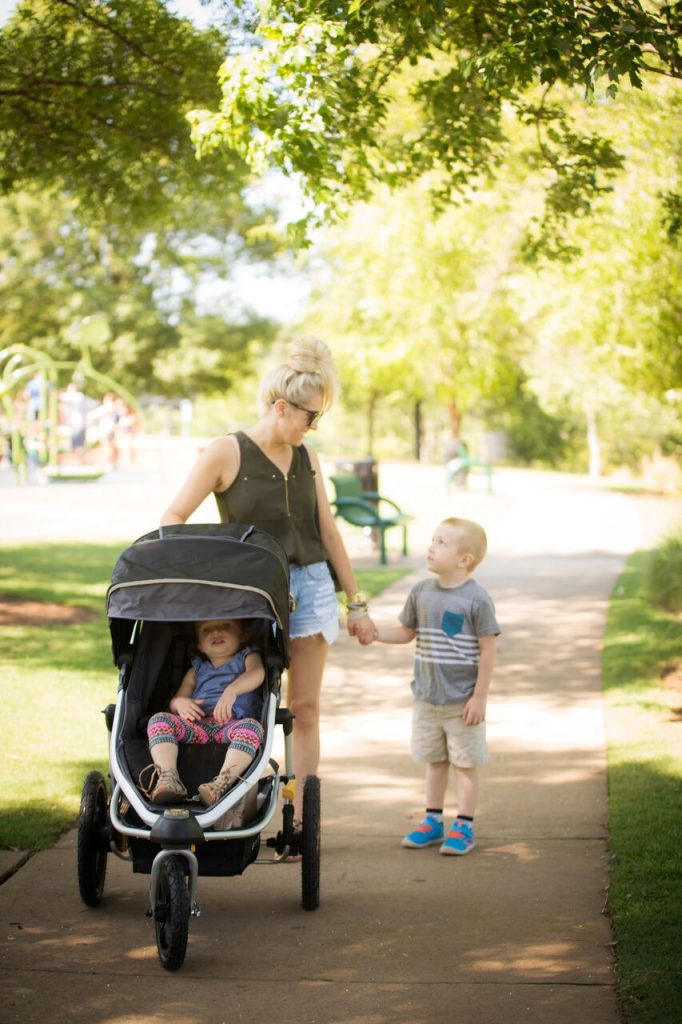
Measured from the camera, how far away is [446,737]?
212 inches

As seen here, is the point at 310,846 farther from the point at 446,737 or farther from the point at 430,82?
the point at 430,82

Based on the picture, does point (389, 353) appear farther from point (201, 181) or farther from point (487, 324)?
point (201, 181)

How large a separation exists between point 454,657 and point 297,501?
0.95 meters

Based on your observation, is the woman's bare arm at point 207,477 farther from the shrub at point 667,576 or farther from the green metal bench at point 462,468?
the green metal bench at point 462,468

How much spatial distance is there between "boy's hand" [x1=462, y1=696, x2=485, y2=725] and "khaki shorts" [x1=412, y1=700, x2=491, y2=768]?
0.08 metres

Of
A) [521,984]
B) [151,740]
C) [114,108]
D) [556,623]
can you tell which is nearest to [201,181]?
[114,108]

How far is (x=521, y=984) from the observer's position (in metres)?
4.00

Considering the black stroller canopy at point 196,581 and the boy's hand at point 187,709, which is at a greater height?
the black stroller canopy at point 196,581

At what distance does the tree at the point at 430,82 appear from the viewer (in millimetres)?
5305

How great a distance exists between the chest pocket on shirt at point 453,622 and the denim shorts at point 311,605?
0.47 meters

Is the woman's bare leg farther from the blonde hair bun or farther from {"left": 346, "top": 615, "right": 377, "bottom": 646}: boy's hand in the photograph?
the blonde hair bun

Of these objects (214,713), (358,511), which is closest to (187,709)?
(214,713)

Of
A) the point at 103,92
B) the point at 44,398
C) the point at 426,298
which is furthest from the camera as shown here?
the point at 44,398

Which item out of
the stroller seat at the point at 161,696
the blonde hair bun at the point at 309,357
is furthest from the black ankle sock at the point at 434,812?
the blonde hair bun at the point at 309,357
